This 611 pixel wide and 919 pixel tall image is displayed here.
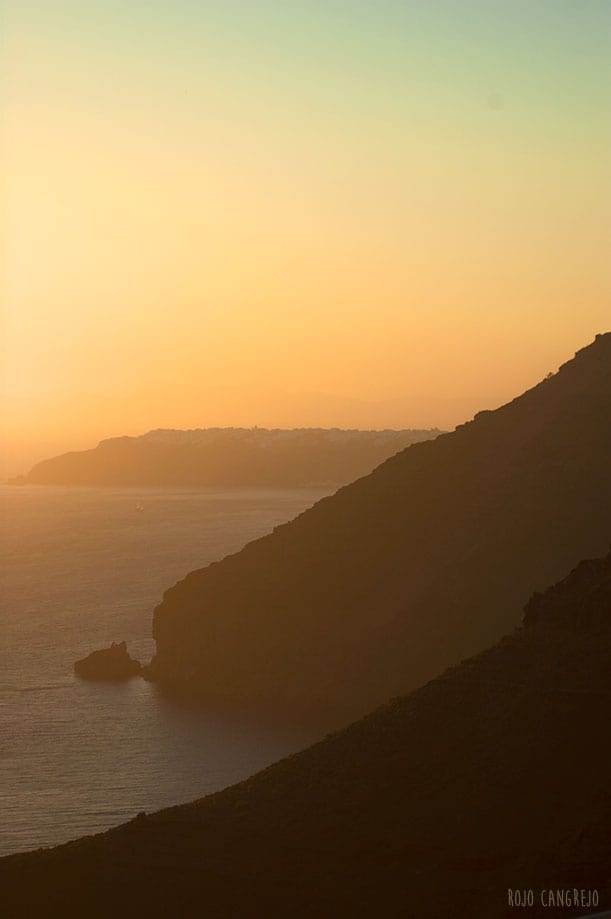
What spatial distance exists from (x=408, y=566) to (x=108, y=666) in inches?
866

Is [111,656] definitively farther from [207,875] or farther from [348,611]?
[207,875]

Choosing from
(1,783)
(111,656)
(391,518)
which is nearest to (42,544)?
(111,656)

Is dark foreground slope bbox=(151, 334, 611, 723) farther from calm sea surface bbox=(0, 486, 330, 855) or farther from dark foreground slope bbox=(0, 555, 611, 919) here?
dark foreground slope bbox=(0, 555, 611, 919)

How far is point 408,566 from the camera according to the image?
80062 millimetres

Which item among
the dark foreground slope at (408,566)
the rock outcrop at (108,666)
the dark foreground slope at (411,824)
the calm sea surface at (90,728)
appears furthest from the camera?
the rock outcrop at (108,666)

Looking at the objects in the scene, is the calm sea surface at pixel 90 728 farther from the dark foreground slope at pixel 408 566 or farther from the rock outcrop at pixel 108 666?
the dark foreground slope at pixel 408 566

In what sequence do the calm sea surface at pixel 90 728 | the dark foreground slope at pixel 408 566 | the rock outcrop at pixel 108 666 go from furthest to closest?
the rock outcrop at pixel 108 666 → the dark foreground slope at pixel 408 566 → the calm sea surface at pixel 90 728

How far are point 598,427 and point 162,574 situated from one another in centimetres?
6728

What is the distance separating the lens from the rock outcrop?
88.6m

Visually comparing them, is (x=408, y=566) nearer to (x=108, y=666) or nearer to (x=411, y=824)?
(x=108, y=666)

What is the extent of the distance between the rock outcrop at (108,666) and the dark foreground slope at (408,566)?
7.27 ft

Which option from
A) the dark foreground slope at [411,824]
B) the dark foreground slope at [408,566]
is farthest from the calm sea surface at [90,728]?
the dark foreground slope at [411,824]

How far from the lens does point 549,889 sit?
28.4 meters

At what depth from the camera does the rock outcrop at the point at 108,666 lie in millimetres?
88625
